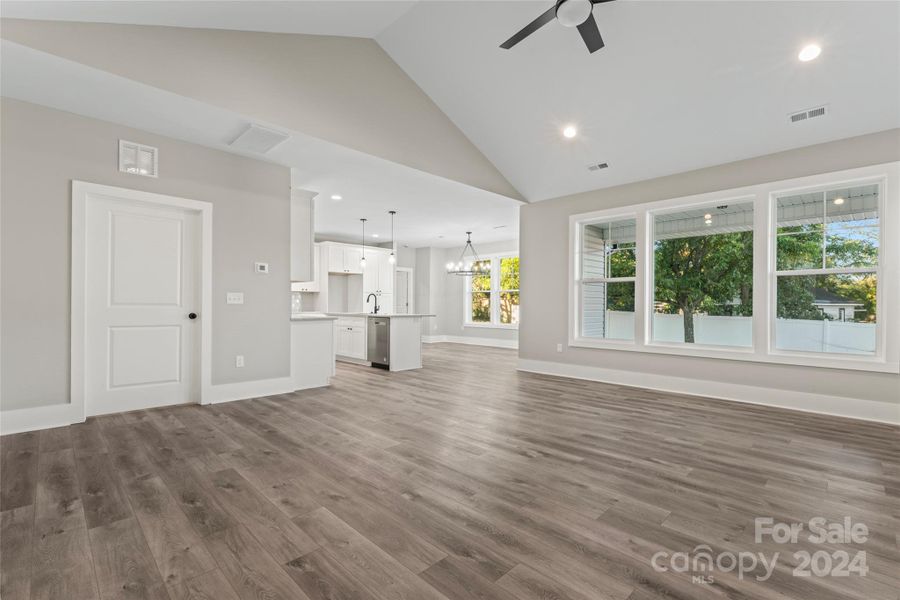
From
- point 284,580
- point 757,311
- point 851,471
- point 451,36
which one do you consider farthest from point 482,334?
point 284,580

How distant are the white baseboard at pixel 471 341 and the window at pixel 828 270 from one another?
239 inches

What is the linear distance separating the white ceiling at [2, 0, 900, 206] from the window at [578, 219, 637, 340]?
0.89 metres

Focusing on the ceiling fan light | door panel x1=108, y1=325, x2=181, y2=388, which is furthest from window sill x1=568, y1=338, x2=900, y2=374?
door panel x1=108, y1=325, x2=181, y2=388

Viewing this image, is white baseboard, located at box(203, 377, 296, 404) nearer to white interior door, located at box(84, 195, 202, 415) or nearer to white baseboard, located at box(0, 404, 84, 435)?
white interior door, located at box(84, 195, 202, 415)

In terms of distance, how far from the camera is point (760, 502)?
2.21 metres

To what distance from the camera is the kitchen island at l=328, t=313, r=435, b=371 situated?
6578 millimetres

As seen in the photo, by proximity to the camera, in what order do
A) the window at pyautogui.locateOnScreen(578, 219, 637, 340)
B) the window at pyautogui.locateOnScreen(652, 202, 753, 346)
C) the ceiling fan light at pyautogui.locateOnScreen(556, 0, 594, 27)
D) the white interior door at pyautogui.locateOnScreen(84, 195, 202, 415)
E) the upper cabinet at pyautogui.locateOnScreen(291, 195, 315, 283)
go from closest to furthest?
the ceiling fan light at pyautogui.locateOnScreen(556, 0, 594, 27), the white interior door at pyautogui.locateOnScreen(84, 195, 202, 415), the window at pyautogui.locateOnScreen(652, 202, 753, 346), the upper cabinet at pyautogui.locateOnScreen(291, 195, 315, 283), the window at pyautogui.locateOnScreen(578, 219, 637, 340)

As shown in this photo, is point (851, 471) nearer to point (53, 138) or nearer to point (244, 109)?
point (244, 109)

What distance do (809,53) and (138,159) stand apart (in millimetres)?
6126

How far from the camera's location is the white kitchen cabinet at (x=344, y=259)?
29.3ft

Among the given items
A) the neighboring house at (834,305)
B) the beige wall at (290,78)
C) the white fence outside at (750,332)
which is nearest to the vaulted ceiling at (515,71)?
the beige wall at (290,78)

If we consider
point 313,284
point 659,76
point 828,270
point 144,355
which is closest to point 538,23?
point 659,76

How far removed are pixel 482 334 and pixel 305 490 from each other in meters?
8.76

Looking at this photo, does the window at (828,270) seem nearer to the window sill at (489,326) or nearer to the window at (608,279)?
the window at (608,279)
